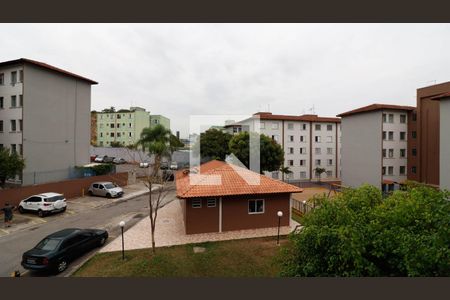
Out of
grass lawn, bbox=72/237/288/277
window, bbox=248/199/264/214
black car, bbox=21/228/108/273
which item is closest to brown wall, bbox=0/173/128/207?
black car, bbox=21/228/108/273

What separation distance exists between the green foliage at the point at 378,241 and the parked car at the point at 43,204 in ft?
A: 60.2

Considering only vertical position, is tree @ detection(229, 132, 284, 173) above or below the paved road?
above

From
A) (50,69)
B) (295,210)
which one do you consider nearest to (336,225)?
(295,210)

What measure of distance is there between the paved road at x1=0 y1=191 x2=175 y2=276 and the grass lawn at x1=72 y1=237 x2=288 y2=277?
5.96 feet

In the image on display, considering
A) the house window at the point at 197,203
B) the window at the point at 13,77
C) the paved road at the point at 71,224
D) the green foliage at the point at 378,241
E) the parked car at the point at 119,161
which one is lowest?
the paved road at the point at 71,224

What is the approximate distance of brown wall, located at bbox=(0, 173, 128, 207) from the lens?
18.0 meters

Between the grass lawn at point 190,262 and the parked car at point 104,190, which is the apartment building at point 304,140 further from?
the grass lawn at point 190,262

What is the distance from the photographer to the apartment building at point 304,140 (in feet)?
134

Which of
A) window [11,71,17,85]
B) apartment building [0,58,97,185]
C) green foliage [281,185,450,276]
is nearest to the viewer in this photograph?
green foliage [281,185,450,276]

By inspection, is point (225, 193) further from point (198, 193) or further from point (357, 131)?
point (357, 131)

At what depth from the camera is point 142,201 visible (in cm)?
2208

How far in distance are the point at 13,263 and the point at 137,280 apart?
38.4ft

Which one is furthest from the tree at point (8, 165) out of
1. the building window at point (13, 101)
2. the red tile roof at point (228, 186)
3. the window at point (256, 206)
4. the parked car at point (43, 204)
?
the window at point (256, 206)

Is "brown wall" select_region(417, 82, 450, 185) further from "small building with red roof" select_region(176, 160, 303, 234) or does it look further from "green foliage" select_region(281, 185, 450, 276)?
"green foliage" select_region(281, 185, 450, 276)
